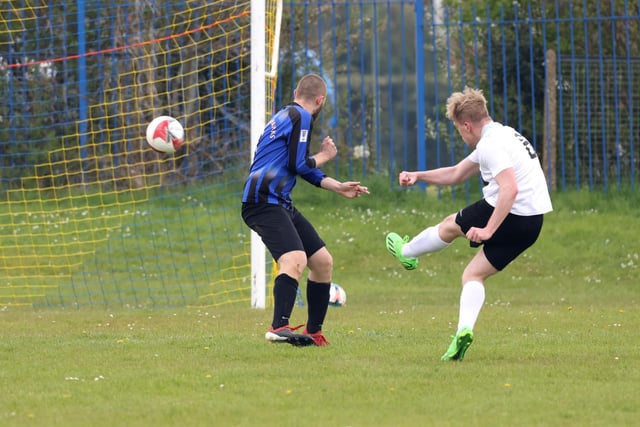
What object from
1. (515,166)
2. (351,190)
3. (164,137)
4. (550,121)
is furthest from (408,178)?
(550,121)

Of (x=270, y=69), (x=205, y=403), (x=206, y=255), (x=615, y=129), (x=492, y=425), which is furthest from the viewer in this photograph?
(x=615, y=129)

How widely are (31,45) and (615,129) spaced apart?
8.79 meters

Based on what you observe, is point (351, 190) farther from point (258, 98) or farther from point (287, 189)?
point (258, 98)

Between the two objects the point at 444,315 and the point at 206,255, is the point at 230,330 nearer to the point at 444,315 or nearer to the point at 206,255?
the point at 444,315

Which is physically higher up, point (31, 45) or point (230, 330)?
point (31, 45)

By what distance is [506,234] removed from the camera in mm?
7316

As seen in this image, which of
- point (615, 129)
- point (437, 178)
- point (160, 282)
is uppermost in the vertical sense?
point (437, 178)

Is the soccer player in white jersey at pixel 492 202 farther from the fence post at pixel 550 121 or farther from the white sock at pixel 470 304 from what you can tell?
the fence post at pixel 550 121

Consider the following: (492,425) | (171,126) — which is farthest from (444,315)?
(492,425)

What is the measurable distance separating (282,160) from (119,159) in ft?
31.2

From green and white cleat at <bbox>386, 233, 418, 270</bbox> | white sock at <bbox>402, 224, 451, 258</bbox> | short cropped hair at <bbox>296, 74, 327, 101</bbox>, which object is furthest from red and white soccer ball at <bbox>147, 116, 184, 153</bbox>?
white sock at <bbox>402, 224, 451, 258</bbox>

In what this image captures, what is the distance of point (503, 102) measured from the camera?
1781cm

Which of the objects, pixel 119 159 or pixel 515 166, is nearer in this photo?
pixel 515 166

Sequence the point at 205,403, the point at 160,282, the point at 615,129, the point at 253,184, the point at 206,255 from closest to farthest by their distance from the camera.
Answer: the point at 205,403 < the point at 253,184 < the point at 160,282 < the point at 206,255 < the point at 615,129
